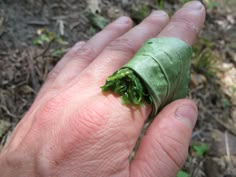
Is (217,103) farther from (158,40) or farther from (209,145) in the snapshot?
(158,40)

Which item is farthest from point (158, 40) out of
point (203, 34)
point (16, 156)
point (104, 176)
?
point (203, 34)

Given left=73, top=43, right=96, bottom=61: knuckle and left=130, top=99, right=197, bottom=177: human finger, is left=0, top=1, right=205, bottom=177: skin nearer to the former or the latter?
left=130, top=99, right=197, bottom=177: human finger

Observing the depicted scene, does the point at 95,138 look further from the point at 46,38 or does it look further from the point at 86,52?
the point at 46,38

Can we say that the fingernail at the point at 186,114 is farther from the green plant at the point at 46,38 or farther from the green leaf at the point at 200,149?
the green plant at the point at 46,38

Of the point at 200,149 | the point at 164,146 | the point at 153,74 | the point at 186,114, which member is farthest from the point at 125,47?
the point at 200,149

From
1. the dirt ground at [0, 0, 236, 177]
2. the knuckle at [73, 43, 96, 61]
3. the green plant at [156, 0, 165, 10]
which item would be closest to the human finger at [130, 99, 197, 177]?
the knuckle at [73, 43, 96, 61]
